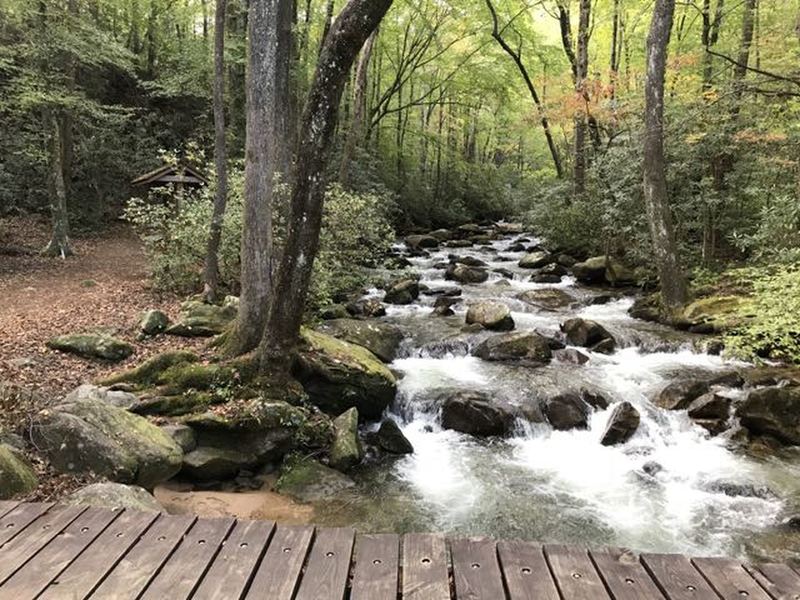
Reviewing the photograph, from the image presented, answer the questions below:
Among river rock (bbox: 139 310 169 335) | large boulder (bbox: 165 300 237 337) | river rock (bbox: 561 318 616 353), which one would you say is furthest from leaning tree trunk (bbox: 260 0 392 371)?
river rock (bbox: 561 318 616 353)

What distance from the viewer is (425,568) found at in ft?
9.34

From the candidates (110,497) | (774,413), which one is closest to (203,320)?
(110,497)

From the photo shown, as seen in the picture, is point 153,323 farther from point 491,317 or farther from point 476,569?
point 476,569

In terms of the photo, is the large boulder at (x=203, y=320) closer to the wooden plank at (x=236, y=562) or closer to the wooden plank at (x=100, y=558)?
the wooden plank at (x=100, y=558)

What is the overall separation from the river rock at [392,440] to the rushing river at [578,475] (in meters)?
0.16

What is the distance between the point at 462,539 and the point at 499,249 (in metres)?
20.5

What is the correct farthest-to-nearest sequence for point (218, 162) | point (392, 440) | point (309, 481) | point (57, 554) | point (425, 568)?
point (218, 162)
point (392, 440)
point (309, 481)
point (57, 554)
point (425, 568)

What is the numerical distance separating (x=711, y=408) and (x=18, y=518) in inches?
324

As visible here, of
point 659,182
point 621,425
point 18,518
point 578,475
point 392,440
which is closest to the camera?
point 18,518

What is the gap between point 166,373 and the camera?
295 inches

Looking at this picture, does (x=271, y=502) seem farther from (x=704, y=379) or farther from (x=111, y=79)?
(x=111, y=79)

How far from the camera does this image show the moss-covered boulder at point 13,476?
444 centimetres

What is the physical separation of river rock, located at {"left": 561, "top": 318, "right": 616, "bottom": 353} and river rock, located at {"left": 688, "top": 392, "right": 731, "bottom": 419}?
2.61m

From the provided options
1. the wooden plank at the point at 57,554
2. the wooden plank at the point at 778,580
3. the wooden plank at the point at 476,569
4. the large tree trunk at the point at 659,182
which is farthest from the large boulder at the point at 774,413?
the wooden plank at the point at 57,554
